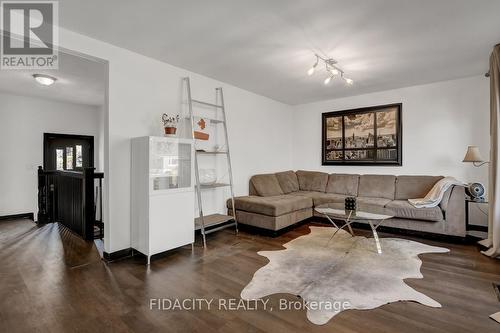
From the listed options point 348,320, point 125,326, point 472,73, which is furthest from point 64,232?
point 472,73

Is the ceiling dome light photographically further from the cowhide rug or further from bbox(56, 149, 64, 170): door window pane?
the cowhide rug

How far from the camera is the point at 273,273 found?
2.53 metres

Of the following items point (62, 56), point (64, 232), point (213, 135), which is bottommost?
point (64, 232)

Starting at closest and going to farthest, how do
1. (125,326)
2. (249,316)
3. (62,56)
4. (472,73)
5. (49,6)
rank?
(125,326), (249,316), (49,6), (62,56), (472,73)

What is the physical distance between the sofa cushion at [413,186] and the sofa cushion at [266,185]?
2141 millimetres

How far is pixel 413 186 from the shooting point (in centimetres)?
434

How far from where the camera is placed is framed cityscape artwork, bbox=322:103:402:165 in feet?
15.6

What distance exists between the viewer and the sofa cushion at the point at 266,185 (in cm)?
469

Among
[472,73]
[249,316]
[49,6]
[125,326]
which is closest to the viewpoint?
[125,326]

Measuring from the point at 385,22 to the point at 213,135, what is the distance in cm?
279

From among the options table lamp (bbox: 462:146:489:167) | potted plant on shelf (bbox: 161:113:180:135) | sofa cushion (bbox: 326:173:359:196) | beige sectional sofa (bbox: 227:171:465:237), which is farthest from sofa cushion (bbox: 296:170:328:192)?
Result: potted plant on shelf (bbox: 161:113:180:135)

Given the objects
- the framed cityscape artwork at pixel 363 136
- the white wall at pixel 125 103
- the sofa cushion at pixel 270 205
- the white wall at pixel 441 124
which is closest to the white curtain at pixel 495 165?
the white wall at pixel 441 124

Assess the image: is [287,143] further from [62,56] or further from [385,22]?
[62,56]

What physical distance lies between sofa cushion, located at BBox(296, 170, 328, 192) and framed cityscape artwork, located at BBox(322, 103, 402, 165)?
0.35 m
